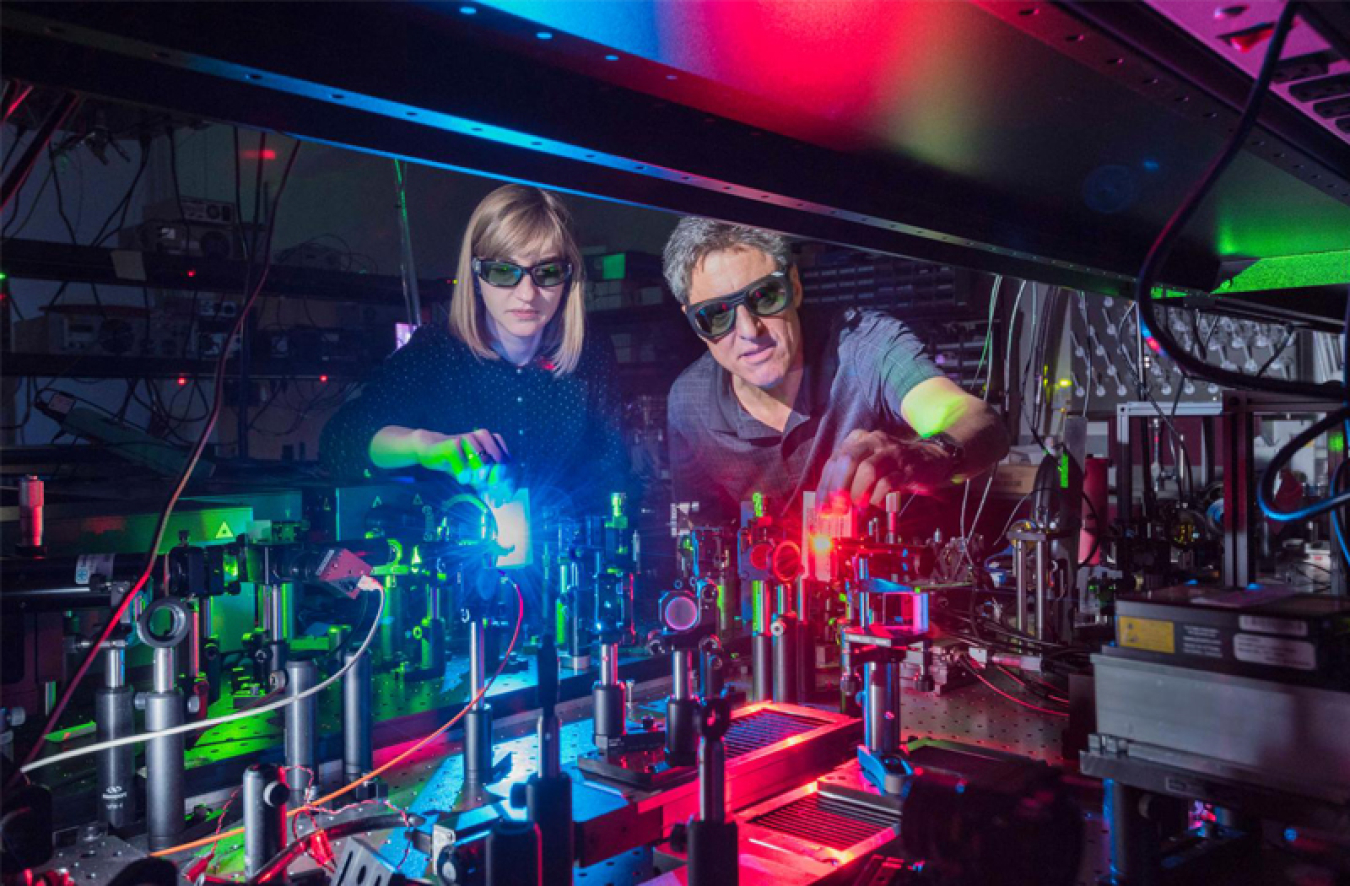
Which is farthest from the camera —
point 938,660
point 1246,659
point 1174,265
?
point 938,660

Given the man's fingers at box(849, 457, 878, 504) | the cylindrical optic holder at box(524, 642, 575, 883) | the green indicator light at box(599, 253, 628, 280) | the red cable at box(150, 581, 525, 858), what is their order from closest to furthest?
1. the cylindrical optic holder at box(524, 642, 575, 883)
2. the red cable at box(150, 581, 525, 858)
3. the man's fingers at box(849, 457, 878, 504)
4. the green indicator light at box(599, 253, 628, 280)

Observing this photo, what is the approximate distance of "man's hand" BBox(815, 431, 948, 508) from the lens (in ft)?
7.43

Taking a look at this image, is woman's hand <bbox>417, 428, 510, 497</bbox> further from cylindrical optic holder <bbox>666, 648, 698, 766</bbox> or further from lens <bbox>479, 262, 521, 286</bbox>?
cylindrical optic holder <bbox>666, 648, 698, 766</bbox>

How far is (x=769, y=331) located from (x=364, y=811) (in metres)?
1.67

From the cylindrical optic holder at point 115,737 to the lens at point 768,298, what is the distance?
1741 mm

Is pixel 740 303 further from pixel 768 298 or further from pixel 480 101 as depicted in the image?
pixel 480 101

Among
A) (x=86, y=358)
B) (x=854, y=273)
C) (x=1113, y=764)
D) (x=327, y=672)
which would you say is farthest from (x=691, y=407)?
(x=86, y=358)

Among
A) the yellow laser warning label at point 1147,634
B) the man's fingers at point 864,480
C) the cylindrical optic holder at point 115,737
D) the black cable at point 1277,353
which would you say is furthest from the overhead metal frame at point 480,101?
the man's fingers at point 864,480

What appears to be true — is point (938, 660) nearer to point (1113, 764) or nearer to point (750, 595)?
point (750, 595)

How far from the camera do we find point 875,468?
233 cm

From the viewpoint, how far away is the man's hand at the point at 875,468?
7.43 ft

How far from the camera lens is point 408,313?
118 inches

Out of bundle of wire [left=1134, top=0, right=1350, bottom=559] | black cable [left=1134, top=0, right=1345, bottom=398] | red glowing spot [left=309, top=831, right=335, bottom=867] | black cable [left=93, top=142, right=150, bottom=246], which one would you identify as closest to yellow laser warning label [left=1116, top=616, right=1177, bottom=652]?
bundle of wire [left=1134, top=0, right=1350, bottom=559]

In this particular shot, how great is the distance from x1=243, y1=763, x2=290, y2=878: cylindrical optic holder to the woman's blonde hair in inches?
62.7
